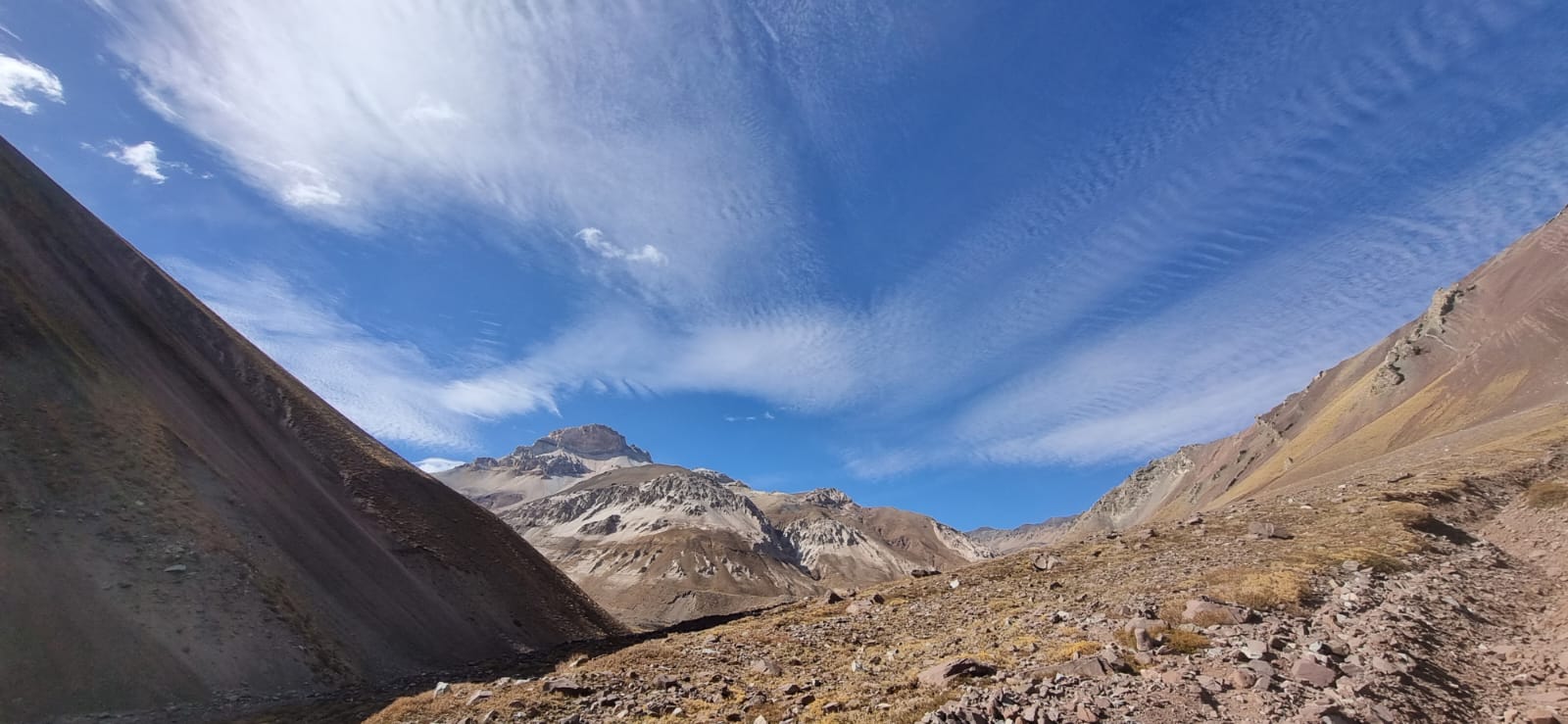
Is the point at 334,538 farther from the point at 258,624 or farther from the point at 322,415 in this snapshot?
the point at 322,415

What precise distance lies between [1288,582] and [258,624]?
49129mm

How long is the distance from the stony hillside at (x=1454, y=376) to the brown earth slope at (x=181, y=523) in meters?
89.7

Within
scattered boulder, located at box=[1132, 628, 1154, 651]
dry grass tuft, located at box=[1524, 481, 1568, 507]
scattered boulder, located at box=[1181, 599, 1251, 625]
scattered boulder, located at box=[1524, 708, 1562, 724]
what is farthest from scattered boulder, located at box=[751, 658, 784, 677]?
dry grass tuft, located at box=[1524, 481, 1568, 507]

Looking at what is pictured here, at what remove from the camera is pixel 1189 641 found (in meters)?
16.9

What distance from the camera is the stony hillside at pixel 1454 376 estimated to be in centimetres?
9381

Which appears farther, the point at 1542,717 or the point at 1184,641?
the point at 1184,641

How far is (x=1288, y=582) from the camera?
21.5 metres

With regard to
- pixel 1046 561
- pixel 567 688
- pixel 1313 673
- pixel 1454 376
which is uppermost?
pixel 1454 376

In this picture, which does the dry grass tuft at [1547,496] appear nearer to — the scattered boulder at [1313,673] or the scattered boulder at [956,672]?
the scattered boulder at [1313,673]

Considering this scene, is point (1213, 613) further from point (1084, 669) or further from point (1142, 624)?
point (1084, 669)

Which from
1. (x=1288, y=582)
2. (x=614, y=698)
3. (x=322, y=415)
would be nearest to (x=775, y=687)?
(x=614, y=698)

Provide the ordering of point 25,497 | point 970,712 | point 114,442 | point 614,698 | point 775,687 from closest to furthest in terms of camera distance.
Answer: point 970,712 → point 775,687 → point 614,698 → point 25,497 → point 114,442

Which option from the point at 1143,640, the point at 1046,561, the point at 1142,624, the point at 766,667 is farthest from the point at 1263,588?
the point at 1046,561

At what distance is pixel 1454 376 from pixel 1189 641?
138455 millimetres
